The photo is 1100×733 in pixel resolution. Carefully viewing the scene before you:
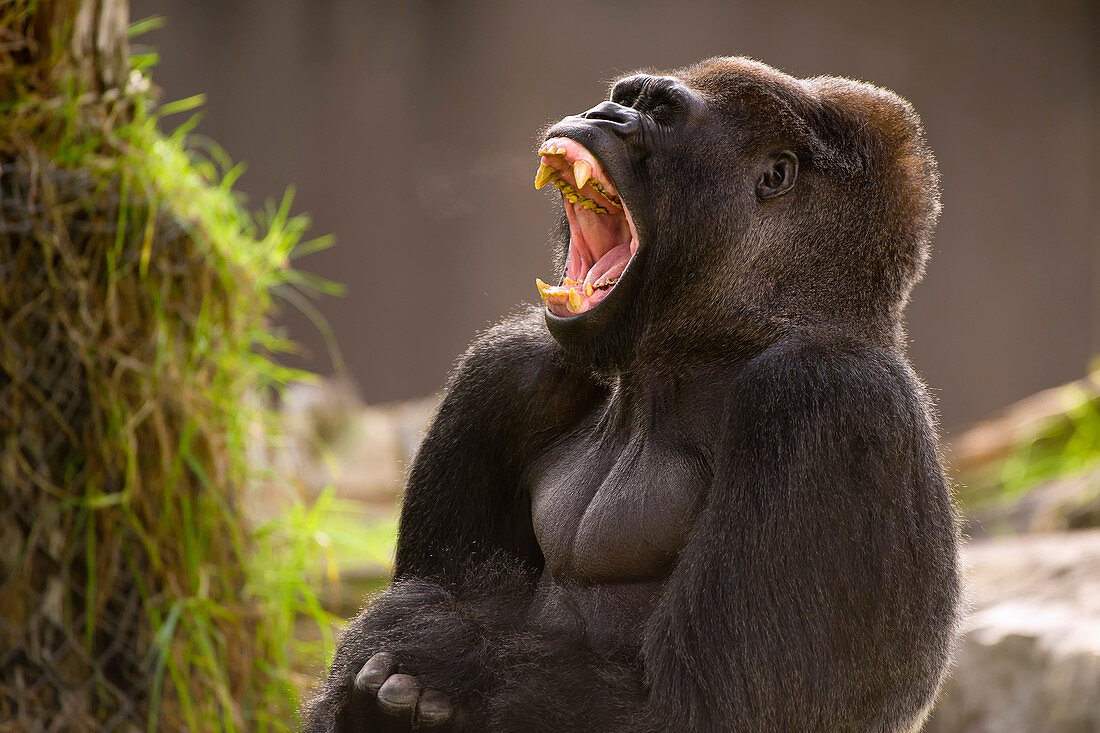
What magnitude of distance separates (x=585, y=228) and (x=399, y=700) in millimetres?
760

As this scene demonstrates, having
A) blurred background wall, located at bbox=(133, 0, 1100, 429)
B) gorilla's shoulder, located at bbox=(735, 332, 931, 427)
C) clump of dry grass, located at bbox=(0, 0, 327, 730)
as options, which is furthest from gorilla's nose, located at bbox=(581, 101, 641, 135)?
blurred background wall, located at bbox=(133, 0, 1100, 429)

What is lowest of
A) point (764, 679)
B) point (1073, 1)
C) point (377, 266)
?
point (377, 266)

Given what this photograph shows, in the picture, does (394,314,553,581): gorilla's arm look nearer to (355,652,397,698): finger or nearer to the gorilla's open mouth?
the gorilla's open mouth

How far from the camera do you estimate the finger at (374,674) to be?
63.1 inches

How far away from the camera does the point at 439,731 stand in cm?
156

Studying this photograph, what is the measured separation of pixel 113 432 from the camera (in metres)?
2.61

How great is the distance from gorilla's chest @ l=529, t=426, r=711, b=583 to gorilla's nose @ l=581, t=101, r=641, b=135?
0.46 meters

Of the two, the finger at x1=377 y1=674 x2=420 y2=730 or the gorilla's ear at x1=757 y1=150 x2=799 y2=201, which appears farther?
the gorilla's ear at x1=757 y1=150 x2=799 y2=201

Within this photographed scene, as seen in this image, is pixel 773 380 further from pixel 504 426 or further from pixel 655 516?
pixel 504 426

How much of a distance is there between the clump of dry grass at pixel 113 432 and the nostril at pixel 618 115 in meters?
1.32

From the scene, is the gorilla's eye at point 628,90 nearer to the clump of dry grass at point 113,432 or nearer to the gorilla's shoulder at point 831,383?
the gorilla's shoulder at point 831,383

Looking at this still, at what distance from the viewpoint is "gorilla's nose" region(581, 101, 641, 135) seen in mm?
1690

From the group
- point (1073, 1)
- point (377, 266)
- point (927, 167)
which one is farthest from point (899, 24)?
point (927, 167)

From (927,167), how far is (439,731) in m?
1.13
